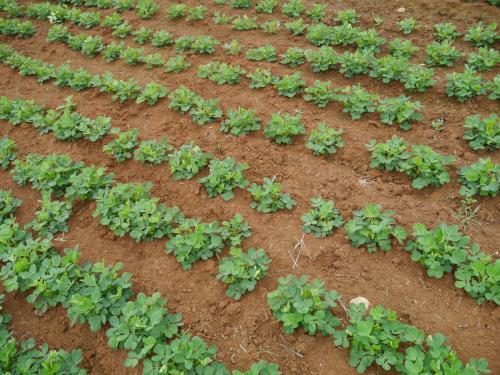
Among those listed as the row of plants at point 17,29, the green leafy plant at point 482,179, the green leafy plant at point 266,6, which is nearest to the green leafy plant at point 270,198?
the green leafy plant at point 482,179

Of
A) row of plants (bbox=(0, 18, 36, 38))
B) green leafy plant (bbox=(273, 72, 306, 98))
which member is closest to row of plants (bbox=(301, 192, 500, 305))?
green leafy plant (bbox=(273, 72, 306, 98))

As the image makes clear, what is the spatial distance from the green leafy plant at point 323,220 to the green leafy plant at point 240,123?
1503mm

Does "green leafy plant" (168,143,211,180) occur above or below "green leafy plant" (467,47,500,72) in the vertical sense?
below

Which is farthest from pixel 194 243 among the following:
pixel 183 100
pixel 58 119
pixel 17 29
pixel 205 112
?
pixel 17 29

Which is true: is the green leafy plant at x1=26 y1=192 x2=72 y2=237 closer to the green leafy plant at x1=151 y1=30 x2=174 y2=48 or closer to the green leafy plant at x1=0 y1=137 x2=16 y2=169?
the green leafy plant at x1=0 y1=137 x2=16 y2=169

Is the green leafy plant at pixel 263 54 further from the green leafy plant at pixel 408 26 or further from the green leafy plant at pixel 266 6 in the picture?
the green leafy plant at pixel 408 26

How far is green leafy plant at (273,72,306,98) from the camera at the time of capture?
5.34 meters

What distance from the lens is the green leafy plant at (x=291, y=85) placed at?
534cm

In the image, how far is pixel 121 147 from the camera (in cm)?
479

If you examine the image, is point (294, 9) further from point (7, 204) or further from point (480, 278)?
point (480, 278)

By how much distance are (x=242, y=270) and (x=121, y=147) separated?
2.34 meters

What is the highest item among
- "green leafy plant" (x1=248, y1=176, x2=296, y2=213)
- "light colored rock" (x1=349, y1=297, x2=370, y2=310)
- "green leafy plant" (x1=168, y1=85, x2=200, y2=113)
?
"green leafy plant" (x1=168, y1=85, x2=200, y2=113)

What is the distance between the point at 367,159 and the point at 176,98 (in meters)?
2.51

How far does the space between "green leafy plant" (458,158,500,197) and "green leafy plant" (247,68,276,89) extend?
2.73m
